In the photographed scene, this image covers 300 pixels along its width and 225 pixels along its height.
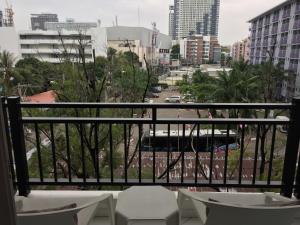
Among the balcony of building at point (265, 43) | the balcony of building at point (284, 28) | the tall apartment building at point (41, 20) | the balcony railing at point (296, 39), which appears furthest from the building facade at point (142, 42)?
the balcony of building at point (284, 28)

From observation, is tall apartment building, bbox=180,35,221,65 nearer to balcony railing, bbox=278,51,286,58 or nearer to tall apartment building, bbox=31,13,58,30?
tall apartment building, bbox=31,13,58,30

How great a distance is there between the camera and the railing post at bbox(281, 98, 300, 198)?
181cm

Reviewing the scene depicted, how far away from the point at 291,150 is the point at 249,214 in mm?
947

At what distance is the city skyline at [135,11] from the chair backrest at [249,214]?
3508 mm

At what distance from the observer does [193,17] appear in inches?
226

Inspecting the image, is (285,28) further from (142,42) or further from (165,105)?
(165,105)

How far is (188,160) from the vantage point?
6.35 metres

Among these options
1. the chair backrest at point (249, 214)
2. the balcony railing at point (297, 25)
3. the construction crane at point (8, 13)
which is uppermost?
the balcony railing at point (297, 25)

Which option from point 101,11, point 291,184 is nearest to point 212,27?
point 101,11

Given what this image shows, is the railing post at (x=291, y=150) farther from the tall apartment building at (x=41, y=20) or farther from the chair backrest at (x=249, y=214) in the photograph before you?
the tall apartment building at (x=41, y=20)

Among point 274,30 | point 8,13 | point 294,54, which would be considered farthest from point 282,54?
point 8,13

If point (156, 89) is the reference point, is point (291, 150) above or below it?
above

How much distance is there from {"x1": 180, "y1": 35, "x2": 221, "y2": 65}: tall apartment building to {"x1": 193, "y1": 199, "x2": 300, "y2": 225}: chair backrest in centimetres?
611

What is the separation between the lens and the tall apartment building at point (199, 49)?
24.2 ft
